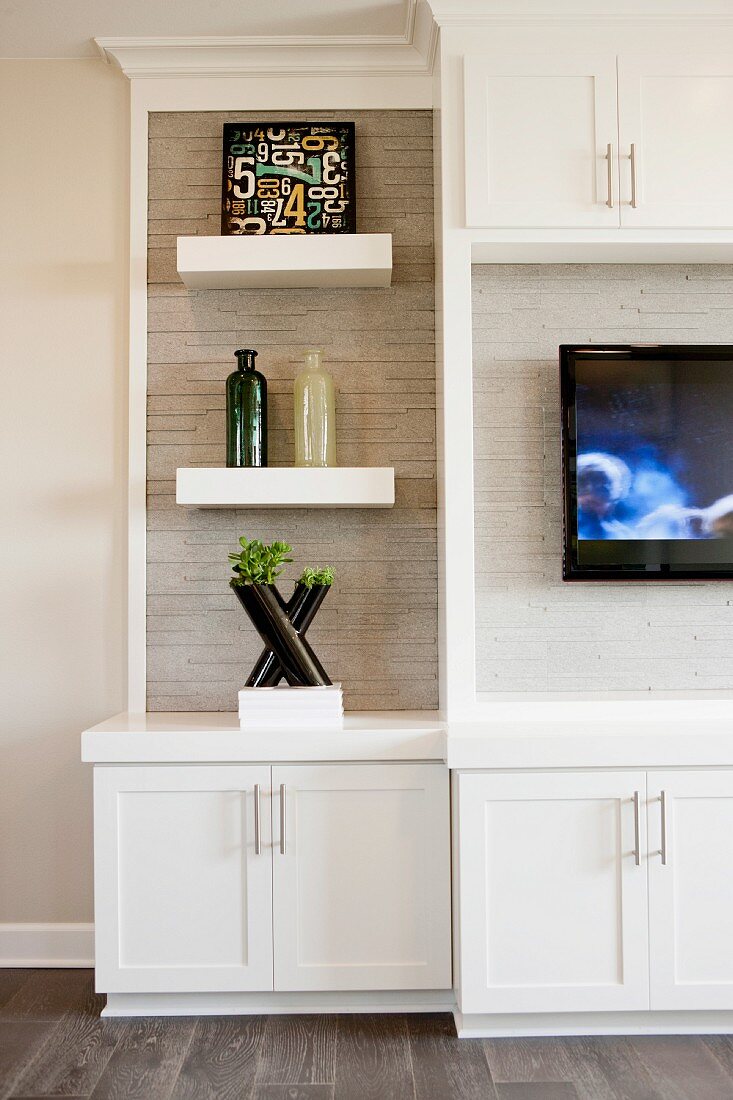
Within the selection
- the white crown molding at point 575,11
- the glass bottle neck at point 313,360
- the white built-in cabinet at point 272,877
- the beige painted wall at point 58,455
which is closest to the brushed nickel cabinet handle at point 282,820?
the white built-in cabinet at point 272,877

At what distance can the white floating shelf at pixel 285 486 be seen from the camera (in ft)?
8.23

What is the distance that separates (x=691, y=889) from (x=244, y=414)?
1.72 metres

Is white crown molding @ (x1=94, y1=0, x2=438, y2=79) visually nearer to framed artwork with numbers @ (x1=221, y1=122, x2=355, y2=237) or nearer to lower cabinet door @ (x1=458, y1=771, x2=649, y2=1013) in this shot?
framed artwork with numbers @ (x1=221, y1=122, x2=355, y2=237)

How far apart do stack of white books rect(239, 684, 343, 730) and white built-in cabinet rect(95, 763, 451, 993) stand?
0.13 meters

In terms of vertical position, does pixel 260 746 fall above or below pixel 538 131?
below

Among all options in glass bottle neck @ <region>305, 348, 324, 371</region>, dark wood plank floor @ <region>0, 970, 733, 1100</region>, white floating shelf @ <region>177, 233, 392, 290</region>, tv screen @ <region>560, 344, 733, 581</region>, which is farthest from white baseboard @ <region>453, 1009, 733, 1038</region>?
white floating shelf @ <region>177, 233, 392, 290</region>

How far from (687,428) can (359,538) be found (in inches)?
40.3

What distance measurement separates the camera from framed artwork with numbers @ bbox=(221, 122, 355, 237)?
8.70 ft

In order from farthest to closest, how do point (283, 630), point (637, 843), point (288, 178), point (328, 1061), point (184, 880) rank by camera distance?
point (288, 178)
point (283, 630)
point (184, 880)
point (637, 843)
point (328, 1061)

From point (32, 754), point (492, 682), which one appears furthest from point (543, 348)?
point (32, 754)

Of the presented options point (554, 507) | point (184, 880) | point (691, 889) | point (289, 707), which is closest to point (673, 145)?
point (554, 507)

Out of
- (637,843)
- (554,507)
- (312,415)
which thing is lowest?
(637,843)

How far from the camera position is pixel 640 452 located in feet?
8.65

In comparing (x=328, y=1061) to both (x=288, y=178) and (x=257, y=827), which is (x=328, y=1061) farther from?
(x=288, y=178)
